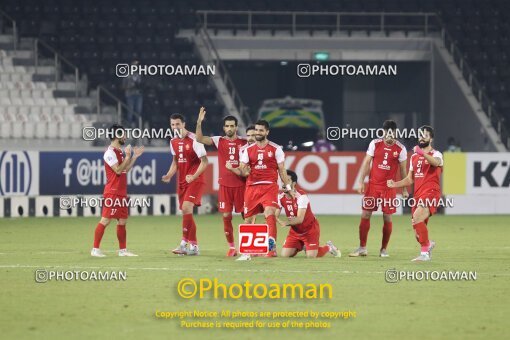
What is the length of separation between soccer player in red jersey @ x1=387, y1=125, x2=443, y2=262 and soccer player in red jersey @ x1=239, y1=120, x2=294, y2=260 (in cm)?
184

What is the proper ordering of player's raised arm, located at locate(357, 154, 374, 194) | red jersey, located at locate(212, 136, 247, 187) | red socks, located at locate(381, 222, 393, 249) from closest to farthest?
player's raised arm, located at locate(357, 154, 374, 194), red socks, located at locate(381, 222, 393, 249), red jersey, located at locate(212, 136, 247, 187)

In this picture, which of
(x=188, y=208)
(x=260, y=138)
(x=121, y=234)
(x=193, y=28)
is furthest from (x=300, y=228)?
(x=193, y=28)

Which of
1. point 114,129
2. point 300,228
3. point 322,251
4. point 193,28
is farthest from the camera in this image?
point 193,28

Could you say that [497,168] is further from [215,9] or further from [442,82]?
[215,9]

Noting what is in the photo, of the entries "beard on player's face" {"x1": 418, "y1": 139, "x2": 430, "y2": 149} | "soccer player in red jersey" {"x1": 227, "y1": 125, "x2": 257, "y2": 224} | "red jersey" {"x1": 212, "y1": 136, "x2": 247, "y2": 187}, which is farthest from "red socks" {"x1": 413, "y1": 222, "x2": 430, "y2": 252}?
"red jersey" {"x1": 212, "y1": 136, "x2": 247, "y2": 187}

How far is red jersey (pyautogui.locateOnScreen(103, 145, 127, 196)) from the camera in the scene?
17.9 meters

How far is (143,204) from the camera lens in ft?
98.5

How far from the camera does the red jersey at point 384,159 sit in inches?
729

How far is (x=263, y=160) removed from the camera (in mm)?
17656

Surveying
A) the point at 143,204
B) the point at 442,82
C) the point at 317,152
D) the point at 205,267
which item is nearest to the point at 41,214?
the point at 143,204

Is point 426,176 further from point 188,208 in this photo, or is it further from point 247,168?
point 188,208

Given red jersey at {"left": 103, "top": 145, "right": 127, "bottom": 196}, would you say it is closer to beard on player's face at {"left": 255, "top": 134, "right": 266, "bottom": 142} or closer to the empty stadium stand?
beard on player's face at {"left": 255, "top": 134, "right": 266, "bottom": 142}

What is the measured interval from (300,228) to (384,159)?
67.6 inches

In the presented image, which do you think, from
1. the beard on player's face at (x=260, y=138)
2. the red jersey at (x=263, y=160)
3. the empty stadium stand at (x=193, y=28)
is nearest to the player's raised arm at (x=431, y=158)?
the red jersey at (x=263, y=160)
